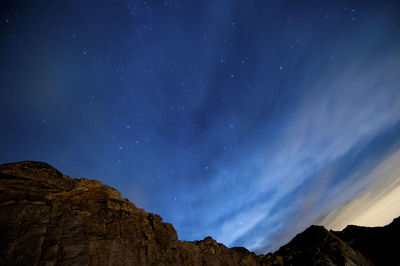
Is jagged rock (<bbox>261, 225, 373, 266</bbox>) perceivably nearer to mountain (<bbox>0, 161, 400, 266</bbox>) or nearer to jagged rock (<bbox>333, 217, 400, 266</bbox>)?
mountain (<bbox>0, 161, 400, 266</bbox>)

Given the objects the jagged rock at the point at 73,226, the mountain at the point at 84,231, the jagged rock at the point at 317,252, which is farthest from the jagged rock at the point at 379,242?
the jagged rock at the point at 73,226

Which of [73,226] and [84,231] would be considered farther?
[84,231]

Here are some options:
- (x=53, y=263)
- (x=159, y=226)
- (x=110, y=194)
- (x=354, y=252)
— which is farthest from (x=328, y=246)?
(x=53, y=263)

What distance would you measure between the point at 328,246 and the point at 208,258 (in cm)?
2469

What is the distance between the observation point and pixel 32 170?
2156cm

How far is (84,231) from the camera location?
19.5m

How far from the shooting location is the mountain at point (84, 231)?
16.2 meters

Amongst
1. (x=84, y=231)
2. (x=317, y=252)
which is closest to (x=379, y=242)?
(x=317, y=252)

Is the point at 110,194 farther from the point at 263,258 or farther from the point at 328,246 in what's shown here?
the point at 328,246

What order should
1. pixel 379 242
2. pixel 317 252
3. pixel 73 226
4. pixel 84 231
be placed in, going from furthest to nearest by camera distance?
pixel 379 242
pixel 317 252
pixel 84 231
pixel 73 226

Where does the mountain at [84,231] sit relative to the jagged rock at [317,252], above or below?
above

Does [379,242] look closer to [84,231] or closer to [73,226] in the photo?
[84,231]

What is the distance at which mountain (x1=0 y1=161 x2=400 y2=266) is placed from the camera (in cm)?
1617

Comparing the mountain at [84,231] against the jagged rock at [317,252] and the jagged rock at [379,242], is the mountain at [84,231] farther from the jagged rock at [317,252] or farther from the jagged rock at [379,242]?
the jagged rock at [379,242]
